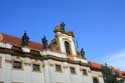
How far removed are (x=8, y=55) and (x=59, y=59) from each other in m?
8.76

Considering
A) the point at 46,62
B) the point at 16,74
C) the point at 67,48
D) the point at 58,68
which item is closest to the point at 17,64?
the point at 16,74

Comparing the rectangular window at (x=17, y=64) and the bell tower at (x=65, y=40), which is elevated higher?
the bell tower at (x=65, y=40)

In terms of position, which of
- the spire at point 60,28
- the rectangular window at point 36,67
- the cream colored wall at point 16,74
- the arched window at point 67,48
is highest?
the spire at point 60,28

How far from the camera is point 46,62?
35.3 metres

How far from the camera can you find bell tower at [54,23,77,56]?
129 ft

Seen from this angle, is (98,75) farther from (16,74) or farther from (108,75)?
(16,74)

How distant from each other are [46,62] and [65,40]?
6.87m

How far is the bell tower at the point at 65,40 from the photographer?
1548 inches

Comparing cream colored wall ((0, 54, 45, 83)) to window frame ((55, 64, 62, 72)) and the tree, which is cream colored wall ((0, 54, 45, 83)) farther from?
the tree

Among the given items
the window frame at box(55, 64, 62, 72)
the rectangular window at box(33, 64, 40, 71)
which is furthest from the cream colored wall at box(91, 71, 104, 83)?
the rectangular window at box(33, 64, 40, 71)

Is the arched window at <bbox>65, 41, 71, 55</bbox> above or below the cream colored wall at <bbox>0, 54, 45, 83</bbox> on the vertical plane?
Answer: above

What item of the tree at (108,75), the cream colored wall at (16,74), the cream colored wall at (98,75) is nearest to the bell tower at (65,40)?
the cream colored wall at (98,75)

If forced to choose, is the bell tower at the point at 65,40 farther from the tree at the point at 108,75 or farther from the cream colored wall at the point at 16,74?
the tree at the point at 108,75

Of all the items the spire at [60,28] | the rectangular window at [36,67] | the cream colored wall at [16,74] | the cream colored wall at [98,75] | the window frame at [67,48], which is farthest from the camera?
the cream colored wall at [98,75]
